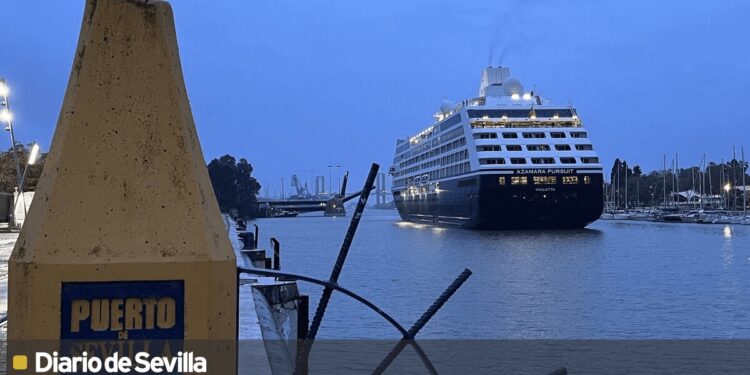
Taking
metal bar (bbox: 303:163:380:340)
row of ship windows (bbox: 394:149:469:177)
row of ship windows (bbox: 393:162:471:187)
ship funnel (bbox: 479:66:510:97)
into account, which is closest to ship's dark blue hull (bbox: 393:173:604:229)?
row of ship windows (bbox: 393:162:471:187)

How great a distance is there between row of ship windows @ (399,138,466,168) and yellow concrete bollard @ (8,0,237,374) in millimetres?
74136

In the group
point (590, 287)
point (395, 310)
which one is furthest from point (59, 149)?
point (590, 287)

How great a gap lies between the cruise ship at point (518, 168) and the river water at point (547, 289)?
1415cm

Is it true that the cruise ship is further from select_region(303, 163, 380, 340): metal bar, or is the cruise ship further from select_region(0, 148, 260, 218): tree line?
select_region(303, 163, 380, 340): metal bar

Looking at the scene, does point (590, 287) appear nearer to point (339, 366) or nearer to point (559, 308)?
point (559, 308)

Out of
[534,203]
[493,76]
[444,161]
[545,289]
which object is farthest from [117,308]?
[493,76]

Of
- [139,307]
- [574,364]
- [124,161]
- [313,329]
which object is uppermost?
[124,161]

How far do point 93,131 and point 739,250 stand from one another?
52.6 metres

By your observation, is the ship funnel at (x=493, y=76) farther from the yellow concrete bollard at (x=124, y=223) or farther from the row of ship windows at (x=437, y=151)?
the yellow concrete bollard at (x=124, y=223)

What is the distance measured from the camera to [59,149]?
9.90 feet

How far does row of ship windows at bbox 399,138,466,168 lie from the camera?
78.9 metres

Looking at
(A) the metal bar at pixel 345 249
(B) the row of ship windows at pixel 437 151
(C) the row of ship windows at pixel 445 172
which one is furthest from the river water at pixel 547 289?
(B) the row of ship windows at pixel 437 151

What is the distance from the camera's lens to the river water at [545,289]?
19.0 meters

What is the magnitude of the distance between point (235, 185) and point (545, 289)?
405 ft
